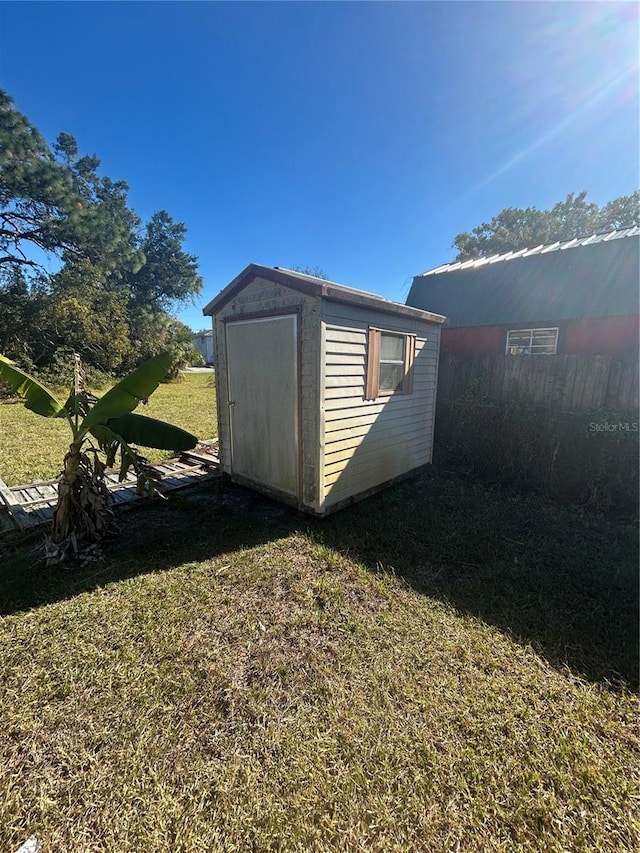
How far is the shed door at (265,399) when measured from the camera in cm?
448

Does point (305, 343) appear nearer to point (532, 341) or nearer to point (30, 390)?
point (30, 390)

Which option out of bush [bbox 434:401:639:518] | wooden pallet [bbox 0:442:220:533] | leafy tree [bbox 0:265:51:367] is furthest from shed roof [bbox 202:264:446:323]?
leafy tree [bbox 0:265:51:367]

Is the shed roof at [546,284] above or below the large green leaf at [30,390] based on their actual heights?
above

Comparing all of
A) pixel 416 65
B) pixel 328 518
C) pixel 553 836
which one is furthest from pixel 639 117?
pixel 553 836

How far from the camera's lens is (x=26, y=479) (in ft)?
18.7

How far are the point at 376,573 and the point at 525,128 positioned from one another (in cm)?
875

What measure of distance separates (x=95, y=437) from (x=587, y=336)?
12285 mm

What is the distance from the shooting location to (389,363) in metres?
5.31

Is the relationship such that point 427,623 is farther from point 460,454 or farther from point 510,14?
point 510,14

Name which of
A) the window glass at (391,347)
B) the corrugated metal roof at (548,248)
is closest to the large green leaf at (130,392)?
the window glass at (391,347)

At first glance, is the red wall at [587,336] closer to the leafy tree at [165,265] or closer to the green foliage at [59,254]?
the green foliage at [59,254]

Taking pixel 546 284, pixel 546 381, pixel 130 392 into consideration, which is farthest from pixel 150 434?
pixel 546 284

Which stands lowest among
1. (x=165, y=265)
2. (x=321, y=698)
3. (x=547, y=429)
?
(x=321, y=698)

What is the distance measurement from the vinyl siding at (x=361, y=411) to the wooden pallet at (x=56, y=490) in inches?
84.8
